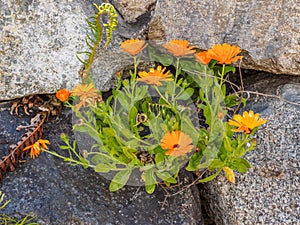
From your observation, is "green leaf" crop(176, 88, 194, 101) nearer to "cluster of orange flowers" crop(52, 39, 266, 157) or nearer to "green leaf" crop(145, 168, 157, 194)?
"cluster of orange flowers" crop(52, 39, 266, 157)

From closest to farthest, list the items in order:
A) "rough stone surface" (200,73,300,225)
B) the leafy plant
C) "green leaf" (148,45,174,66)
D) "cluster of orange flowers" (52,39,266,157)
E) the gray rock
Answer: "cluster of orange flowers" (52,39,266,157) → the leafy plant → "rough stone surface" (200,73,300,225) → "green leaf" (148,45,174,66) → the gray rock

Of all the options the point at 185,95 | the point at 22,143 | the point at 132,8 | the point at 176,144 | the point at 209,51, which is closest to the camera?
the point at 176,144

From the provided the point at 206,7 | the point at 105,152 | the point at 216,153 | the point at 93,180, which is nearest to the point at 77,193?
the point at 93,180

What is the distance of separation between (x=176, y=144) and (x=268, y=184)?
0.50m

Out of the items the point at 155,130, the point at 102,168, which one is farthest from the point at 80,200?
the point at 155,130

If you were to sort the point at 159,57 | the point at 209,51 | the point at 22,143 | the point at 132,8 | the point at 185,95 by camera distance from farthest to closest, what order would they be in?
the point at 132,8, the point at 159,57, the point at 22,143, the point at 185,95, the point at 209,51

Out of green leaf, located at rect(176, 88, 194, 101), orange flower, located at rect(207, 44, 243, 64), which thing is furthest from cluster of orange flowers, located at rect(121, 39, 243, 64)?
green leaf, located at rect(176, 88, 194, 101)

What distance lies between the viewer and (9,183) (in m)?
1.96

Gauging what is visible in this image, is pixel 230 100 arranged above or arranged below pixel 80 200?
above

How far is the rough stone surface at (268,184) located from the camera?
6.23 ft

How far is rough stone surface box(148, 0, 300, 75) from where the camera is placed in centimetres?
215

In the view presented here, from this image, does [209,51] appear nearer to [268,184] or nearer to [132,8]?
[268,184]

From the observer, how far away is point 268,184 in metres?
1.94

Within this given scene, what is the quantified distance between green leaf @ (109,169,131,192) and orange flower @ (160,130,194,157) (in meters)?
0.23
